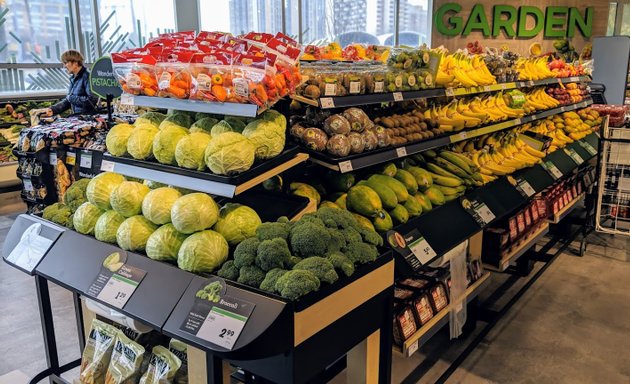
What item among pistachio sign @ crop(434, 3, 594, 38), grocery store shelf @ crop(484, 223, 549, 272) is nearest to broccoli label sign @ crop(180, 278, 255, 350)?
grocery store shelf @ crop(484, 223, 549, 272)

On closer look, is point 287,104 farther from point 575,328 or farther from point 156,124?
point 575,328

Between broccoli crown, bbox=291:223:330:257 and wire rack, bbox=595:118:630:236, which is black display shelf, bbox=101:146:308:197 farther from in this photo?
wire rack, bbox=595:118:630:236

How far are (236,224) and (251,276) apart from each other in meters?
0.31

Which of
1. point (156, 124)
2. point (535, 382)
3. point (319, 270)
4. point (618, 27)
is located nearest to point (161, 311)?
point (319, 270)

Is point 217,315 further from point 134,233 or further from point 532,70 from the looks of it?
point 532,70

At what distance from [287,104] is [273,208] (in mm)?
435

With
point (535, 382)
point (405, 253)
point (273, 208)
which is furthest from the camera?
point (535, 382)

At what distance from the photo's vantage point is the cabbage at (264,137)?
78.3 inches

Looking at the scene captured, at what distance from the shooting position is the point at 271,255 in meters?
1.65

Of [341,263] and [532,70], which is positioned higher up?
[532,70]

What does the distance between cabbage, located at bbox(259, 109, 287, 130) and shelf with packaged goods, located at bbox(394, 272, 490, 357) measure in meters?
1.17

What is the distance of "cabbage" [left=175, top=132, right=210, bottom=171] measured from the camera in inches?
77.0

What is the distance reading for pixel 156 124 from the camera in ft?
7.68

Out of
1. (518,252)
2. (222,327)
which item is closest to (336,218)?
(222,327)
